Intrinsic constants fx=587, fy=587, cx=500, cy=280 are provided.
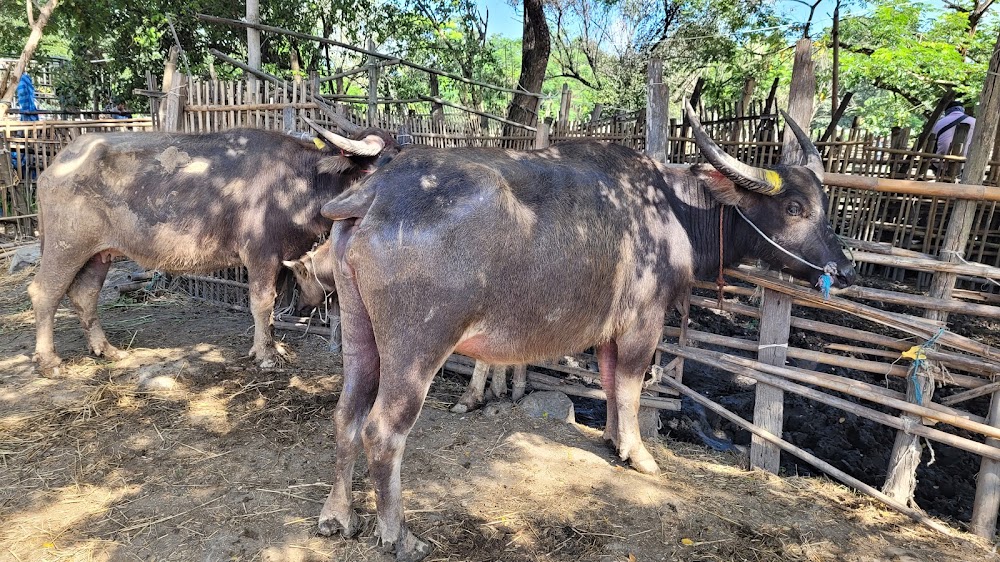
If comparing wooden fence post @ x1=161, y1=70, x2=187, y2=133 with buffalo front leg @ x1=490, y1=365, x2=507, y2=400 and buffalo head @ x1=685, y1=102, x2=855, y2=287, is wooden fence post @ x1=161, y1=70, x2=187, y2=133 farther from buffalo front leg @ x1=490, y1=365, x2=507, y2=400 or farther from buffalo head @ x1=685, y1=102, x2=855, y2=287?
buffalo head @ x1=685, y1=102, x2=855, y2=287

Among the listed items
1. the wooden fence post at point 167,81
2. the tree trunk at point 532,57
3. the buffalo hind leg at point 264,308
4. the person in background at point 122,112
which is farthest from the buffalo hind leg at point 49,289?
the person in background at point 122,112

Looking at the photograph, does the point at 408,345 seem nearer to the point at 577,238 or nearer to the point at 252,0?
the point at 577,238

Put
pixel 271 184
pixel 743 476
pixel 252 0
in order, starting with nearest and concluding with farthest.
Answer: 1. pixel 743 476
2. pixel 271 184
3. pixel 252 0

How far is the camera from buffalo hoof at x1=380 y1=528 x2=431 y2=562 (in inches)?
118

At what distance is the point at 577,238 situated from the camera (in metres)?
3.37

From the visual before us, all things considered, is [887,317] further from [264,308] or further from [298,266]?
[264,308]

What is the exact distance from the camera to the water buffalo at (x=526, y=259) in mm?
2906

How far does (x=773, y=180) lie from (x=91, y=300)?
19.1 feet

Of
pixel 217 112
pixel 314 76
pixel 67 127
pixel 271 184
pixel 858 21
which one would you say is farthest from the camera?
pixel 858 21

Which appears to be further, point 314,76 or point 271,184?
point 314,76

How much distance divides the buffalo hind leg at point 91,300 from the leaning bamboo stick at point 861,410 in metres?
5.10

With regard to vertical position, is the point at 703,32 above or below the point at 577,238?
above

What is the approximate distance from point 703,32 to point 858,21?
3.47m

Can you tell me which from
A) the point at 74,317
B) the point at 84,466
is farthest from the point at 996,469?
the point at 74,317
